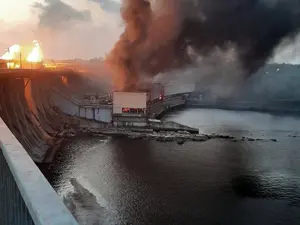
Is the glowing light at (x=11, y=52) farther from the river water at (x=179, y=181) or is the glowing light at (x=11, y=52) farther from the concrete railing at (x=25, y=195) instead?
the concrete railing at (x=25, y=195)

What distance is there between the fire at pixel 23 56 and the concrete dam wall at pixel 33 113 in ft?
9.31

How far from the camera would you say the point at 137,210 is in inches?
482

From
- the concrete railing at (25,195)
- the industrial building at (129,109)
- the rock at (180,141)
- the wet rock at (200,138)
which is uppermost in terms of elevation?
the concrete railing at (25,195)

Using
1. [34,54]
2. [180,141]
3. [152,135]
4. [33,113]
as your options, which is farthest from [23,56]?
[180,141]

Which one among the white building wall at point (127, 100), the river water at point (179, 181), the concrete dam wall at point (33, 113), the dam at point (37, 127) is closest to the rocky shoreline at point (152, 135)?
the dam at point (37, 127)

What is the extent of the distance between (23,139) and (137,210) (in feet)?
26.6

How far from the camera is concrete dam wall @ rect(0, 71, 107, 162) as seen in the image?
17877mm

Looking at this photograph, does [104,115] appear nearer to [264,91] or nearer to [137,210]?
[137,210]

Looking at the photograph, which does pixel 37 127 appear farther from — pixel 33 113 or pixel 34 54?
pixel 34 54

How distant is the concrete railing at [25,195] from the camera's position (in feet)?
4.10

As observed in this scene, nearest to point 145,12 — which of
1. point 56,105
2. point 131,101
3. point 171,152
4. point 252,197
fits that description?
point 131,101

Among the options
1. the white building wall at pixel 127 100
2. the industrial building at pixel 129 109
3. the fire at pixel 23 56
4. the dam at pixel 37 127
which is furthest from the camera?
the fire at pixel 23 56

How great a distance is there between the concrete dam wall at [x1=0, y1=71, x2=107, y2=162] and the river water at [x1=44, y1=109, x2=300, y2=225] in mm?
1410

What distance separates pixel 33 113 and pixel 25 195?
73.4 ft
